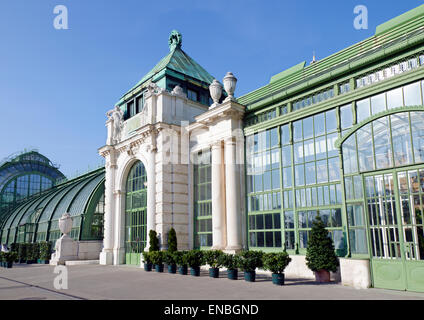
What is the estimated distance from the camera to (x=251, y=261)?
13.8 metres

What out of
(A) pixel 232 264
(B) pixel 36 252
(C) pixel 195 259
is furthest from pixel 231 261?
(B) pixel 36 252

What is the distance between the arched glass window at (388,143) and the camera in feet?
37.7

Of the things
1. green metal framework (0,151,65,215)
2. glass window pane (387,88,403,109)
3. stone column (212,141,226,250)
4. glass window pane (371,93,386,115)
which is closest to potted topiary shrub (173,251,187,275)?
stone column (212,141,226,250)

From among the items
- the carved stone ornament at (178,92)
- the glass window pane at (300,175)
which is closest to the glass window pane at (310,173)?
the glass window pane at (300,175)

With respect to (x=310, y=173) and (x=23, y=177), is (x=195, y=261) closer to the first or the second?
(x=310, y=173)

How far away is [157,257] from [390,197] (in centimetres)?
1236

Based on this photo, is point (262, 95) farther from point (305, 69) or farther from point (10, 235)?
point (10, 235)

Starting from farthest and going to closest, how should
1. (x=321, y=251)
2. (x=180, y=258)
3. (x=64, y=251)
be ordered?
(x=64, y=251) < (x=180, y=258) < (x=321, y=251)

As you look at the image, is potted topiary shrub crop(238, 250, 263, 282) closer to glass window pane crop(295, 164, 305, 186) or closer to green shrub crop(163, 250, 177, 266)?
glass window pane crop(295, 164, 305, 186)

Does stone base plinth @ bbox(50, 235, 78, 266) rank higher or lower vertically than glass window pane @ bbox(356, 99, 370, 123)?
lower

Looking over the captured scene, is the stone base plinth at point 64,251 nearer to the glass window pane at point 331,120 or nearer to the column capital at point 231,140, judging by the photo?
the column capital at point 231,140

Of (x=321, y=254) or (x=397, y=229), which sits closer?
(x=397, y=229)

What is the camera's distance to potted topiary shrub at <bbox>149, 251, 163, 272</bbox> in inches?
742

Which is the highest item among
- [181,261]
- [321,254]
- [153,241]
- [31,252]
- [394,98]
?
[394,98]
